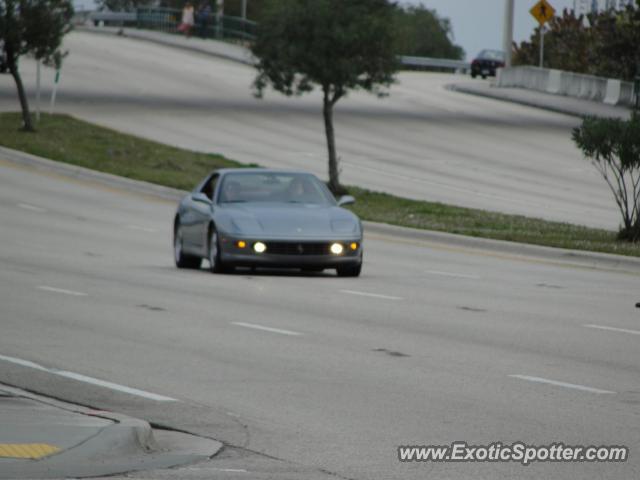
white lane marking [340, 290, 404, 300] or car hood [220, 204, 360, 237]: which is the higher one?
car hood [220, 204, 360, 237]

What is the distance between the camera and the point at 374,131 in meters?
55.2

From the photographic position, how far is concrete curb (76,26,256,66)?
277ft

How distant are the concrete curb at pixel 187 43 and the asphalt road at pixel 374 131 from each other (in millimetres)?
7089

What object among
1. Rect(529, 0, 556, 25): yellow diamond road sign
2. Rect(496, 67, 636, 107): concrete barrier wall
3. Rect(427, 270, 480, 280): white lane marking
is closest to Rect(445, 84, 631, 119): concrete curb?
Rect(496, 67, 636, 107): concrete barrier wall

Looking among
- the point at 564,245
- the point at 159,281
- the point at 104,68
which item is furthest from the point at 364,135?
the point at 159,281

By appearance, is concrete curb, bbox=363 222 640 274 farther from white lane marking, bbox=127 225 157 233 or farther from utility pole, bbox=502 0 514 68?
utility pole, bbox=502 0 514 68

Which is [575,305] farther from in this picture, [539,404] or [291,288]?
[539,404]

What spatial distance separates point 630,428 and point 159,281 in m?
10.4

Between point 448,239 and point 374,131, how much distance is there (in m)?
28.1

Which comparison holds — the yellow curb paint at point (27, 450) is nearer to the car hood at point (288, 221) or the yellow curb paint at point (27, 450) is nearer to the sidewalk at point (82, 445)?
the sidewalk at point (82, 445)

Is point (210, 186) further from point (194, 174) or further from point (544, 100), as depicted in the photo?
point (544, 100)

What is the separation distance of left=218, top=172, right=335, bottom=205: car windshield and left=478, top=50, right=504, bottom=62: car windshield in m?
70.2

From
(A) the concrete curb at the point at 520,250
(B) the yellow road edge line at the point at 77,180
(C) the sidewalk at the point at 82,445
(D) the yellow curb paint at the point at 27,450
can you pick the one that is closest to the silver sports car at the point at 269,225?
(A) the concrete curb at the point at 520,250

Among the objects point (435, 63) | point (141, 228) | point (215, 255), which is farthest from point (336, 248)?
point (435, 63)
